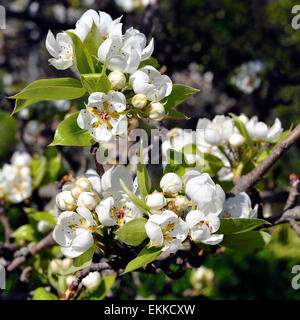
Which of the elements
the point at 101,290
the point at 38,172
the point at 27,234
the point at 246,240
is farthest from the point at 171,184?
the point at 38,172

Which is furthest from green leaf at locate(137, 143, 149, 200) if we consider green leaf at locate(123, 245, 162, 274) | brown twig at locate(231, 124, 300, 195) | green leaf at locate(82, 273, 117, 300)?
green leaf at locate(82, 273, 117, 300)

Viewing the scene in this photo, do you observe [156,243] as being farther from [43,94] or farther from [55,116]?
[55,116]

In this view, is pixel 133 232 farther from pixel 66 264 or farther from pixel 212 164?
pixel 66 264

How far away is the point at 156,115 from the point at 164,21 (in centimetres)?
225

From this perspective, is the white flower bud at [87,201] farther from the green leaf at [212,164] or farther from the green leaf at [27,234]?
the green leaf at [27,234]

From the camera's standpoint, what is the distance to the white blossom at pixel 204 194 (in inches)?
34.5

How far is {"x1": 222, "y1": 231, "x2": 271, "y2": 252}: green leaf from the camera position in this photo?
3.29ft

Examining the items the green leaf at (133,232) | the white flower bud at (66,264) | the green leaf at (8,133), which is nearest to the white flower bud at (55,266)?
the white flower bud at (66,264)

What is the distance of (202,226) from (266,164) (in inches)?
14.0

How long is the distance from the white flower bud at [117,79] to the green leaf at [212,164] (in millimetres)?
472

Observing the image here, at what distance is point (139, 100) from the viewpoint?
86 centimetres

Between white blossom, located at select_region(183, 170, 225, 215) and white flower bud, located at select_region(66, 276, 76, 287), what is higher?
white blossom, located at select_region(183, 170, 225, 215)

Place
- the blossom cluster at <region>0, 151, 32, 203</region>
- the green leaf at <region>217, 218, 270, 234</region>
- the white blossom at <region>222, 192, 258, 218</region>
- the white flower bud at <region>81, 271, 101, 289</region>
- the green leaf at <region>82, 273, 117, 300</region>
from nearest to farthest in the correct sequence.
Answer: the green leaf at <region>217, 218, 270, 234</region>
the white blossom at <region>222, 192, 258, 218</region>
the white flower bud at <region>81, 271, 101, 289</region>
the green leaf at <region>82, 273, 117, 300</region>
the blossom cluster at <region>0, 151, 32, 203</region>

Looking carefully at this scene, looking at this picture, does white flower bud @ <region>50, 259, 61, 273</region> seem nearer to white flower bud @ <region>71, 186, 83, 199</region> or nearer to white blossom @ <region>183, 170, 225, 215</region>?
white flower bud @ <region>71, 186, 83, 199</region>
